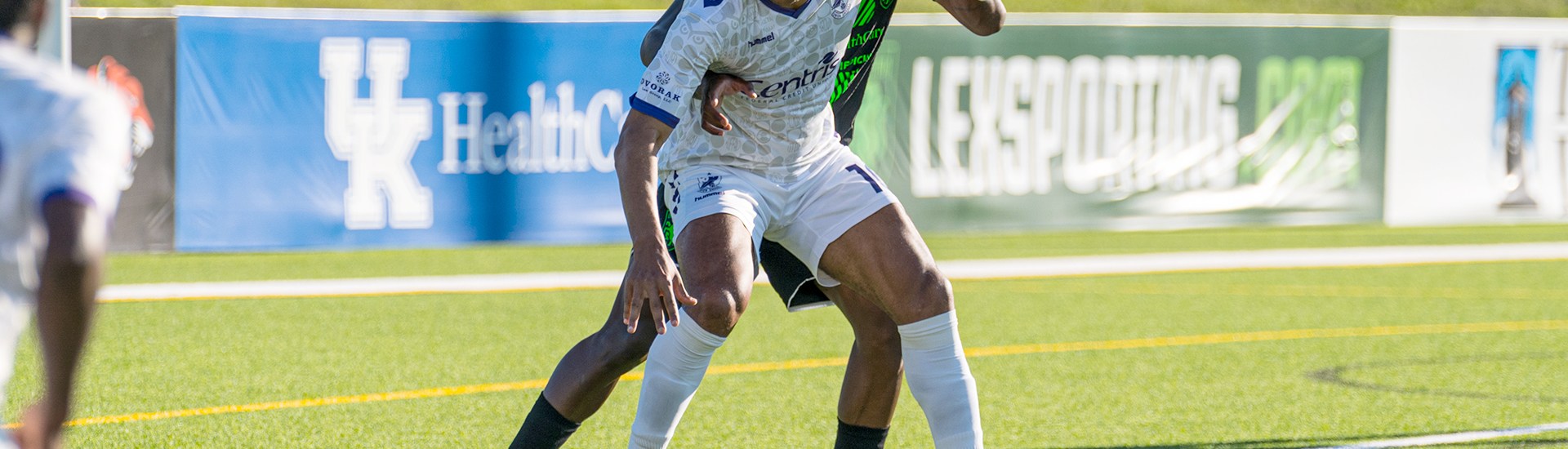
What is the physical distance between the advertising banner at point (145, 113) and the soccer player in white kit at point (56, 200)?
10.4 metres

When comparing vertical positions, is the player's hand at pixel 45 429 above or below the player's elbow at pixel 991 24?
below

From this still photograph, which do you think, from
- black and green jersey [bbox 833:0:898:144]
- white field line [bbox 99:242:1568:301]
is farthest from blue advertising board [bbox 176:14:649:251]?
black and green jersey [bbox 833:0:898:144]

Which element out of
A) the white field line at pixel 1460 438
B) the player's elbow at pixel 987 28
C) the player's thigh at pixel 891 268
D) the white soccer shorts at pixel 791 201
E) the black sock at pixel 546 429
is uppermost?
the player's elbow at pixel 987 28

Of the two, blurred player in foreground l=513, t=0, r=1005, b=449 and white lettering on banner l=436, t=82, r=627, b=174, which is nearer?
blurred player in foreground l=513, t=0, r=1005, b=449

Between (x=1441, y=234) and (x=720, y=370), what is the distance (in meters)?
11.2

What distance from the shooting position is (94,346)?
7.26 m

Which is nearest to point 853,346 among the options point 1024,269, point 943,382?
point 943,382

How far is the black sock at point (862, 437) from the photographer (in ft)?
14.0

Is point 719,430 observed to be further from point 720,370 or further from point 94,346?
point 94,346

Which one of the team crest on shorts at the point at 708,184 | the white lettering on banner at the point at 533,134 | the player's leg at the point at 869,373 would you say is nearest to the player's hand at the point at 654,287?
the team crest on shorts at the point at 708,184

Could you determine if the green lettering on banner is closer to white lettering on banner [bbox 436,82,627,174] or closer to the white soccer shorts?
white lettering on banner [bbox 436,82,627,174]

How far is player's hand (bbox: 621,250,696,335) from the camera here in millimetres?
3377

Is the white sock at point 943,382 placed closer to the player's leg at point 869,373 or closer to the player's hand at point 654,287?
the player's leg at point 869,373

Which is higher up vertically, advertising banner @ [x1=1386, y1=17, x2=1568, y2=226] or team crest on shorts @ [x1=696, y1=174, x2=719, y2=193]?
team crest on shorts @ [x1=696, y1=174, x2=719, y2=193]
